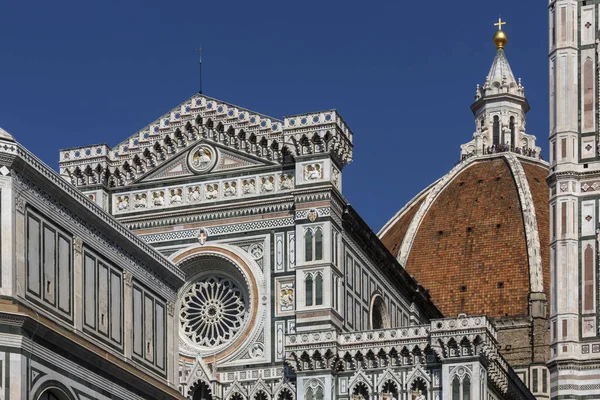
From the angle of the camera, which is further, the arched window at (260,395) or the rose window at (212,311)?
the rose window at (212,311)

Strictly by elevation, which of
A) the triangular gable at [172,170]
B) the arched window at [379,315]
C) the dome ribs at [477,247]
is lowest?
the arched window at [379,315]

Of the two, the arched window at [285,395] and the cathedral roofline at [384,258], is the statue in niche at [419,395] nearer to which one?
the arched window at [285,395]

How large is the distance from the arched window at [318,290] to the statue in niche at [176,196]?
16.3 ft

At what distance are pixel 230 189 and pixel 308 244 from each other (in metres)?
3.03

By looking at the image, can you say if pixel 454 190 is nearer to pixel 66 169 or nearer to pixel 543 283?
pixel 543 283

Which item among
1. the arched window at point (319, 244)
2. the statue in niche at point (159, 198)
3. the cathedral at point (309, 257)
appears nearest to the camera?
the cathedral at point (309, 257)

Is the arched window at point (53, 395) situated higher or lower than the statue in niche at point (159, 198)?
lower

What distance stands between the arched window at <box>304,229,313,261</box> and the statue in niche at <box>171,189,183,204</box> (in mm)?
4160

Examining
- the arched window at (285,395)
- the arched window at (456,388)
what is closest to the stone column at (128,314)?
the arched window at (456,388)

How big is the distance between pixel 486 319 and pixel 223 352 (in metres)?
7.40

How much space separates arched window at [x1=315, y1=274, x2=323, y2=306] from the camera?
152 feet

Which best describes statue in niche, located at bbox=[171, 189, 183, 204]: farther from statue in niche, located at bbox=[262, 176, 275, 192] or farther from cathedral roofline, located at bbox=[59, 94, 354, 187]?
statue in niche, located at bbox=[262, 176, 275, 192]

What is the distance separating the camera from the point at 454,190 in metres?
97.8

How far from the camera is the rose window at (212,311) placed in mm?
48219
